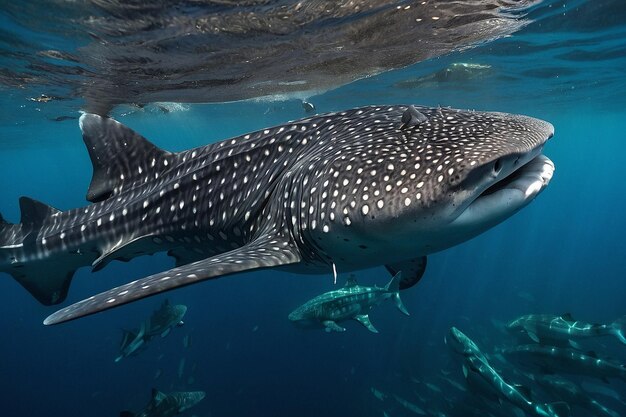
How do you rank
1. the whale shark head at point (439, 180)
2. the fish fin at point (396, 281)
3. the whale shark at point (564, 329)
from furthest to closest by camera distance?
the whale shark at point (564, 329)
the fish fin at point (396, 281)
the whale shark head at point (439, 180)

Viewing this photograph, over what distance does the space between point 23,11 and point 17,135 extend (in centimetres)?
2602

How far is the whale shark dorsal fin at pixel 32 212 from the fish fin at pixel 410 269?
4648 mm

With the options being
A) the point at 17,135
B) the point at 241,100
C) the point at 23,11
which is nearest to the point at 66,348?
the point at 17,135

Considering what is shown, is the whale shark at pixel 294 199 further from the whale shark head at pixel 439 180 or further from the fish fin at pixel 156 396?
the fish fin at pixel 156 396

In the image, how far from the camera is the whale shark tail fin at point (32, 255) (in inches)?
223

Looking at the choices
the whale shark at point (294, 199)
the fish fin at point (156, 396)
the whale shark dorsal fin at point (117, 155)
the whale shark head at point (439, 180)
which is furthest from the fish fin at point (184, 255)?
the fish fin at point (156, 396)

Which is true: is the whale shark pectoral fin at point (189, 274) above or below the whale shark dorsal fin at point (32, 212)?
below

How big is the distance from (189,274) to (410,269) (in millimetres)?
3596

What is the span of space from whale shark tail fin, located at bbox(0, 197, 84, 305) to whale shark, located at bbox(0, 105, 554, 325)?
17 mm

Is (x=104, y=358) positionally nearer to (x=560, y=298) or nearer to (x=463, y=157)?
(x=463, y=157)

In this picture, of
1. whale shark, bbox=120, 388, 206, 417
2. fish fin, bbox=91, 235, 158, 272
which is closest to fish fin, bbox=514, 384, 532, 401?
whale shark, bbox=120, 388, 206, 417

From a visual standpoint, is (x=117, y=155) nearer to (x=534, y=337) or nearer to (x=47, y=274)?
Answer: (x=47, y=274)

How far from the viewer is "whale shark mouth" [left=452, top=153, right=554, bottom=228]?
2.77 meters

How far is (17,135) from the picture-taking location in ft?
99.2
